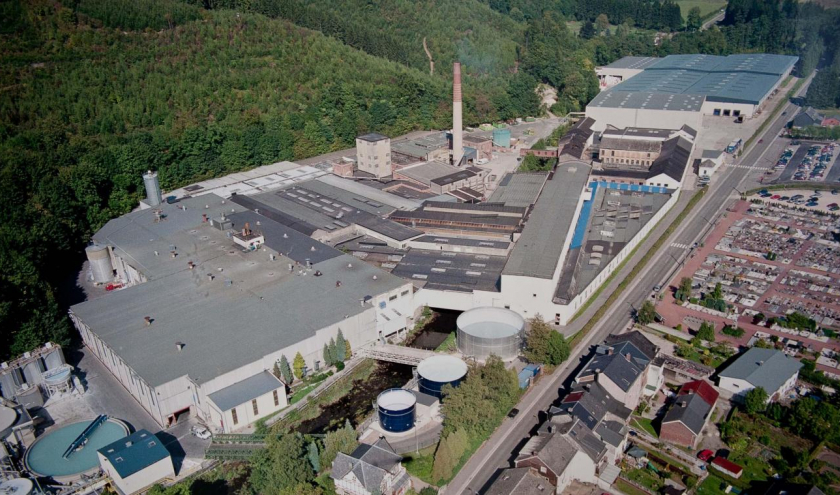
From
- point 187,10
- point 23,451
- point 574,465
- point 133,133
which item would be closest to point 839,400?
point 574,465

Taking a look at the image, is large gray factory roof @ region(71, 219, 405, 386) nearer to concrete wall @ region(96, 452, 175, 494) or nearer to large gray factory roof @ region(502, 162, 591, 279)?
concrete wall @ region(96, 452, 175, 494)

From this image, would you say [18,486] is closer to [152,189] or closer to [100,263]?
[100,263]

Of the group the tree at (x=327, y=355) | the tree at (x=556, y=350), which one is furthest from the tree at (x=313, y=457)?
the tree at (x=556, y=350)

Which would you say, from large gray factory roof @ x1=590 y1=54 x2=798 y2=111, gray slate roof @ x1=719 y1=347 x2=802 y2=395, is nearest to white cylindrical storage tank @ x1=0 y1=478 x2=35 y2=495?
gray slate roof @ x1=719 y1=347 x2=802 y2=395

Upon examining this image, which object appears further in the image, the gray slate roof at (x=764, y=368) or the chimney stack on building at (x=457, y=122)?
the chimney stack on building at (x=457, y=122)

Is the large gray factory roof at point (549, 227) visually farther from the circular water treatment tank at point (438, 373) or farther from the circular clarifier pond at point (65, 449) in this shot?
the circular clarifier pond at point (65, 449)
